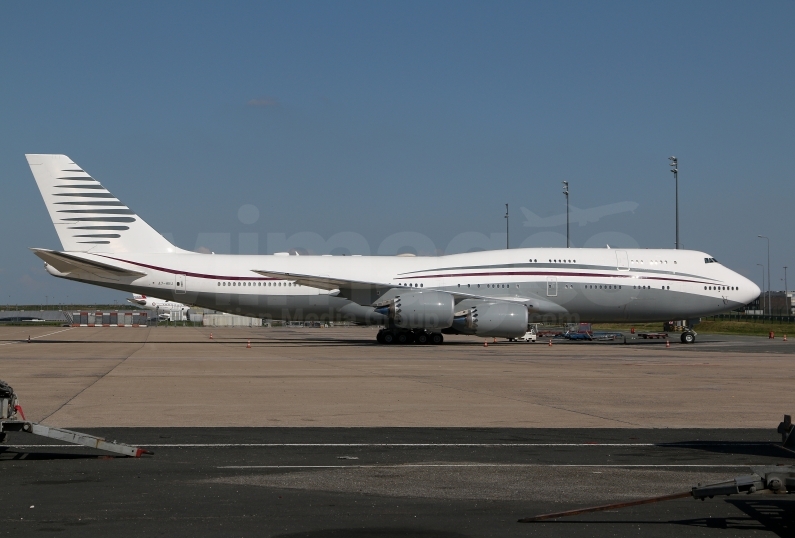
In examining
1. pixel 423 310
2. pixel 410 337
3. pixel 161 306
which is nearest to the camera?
pixel 423 310

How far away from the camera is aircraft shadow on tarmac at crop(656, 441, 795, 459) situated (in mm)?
9812

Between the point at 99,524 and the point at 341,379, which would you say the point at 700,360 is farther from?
the point at 99,524

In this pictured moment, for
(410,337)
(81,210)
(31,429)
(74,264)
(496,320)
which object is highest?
(81,210)

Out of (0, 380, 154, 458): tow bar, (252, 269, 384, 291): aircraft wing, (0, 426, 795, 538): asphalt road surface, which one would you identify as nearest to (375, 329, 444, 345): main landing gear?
(252, 269, 384, 291): aircraft wing

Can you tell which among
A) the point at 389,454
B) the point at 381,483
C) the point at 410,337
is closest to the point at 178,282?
the point at 410,337

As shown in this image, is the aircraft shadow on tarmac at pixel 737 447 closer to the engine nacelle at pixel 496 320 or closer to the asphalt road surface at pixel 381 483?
the asphalt road surface at pixel 381 483

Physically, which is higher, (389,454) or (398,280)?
(398,280)

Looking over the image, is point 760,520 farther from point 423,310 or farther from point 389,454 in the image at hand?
point 423,310

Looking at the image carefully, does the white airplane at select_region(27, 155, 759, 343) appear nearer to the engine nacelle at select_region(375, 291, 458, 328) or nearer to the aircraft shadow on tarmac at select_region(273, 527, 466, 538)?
the engine nacelle at select_region(375, 291, 458, 328)

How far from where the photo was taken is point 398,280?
39.0m

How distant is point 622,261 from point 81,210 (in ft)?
79.1

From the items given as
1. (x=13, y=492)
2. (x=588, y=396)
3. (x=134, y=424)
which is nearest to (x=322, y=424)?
(x=134, y=424)

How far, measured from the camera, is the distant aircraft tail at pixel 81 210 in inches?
1464

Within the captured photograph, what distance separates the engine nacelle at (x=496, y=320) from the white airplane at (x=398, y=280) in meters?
0.04
